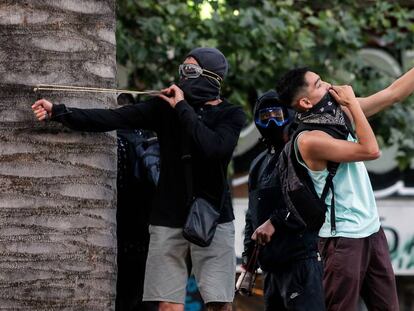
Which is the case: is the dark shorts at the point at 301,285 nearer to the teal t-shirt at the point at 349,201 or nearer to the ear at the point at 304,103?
the teal t-shirt at the point at 349,201

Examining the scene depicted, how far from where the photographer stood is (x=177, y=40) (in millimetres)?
9773

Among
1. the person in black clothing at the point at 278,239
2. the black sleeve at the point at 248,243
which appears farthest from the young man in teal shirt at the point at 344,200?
the black sleeve at the point at 248,243

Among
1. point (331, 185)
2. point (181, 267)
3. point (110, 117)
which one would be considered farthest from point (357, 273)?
point (110, 117)

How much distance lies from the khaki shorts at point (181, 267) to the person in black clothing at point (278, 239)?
0.41 meters

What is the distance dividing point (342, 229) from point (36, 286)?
63.4 inches

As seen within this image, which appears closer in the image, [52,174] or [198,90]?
[52,174]

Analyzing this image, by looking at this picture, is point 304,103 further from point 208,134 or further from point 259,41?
point 259,41

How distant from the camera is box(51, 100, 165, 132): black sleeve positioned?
15.4 ft

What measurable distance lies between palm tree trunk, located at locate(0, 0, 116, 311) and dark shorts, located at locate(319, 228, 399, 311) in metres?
1.17

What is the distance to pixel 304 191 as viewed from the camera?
5.34m

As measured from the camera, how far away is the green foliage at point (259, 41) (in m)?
9.73

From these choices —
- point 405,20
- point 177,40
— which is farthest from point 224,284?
point 405,20

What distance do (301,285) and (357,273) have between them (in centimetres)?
30

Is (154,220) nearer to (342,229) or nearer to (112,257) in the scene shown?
(112,257)
